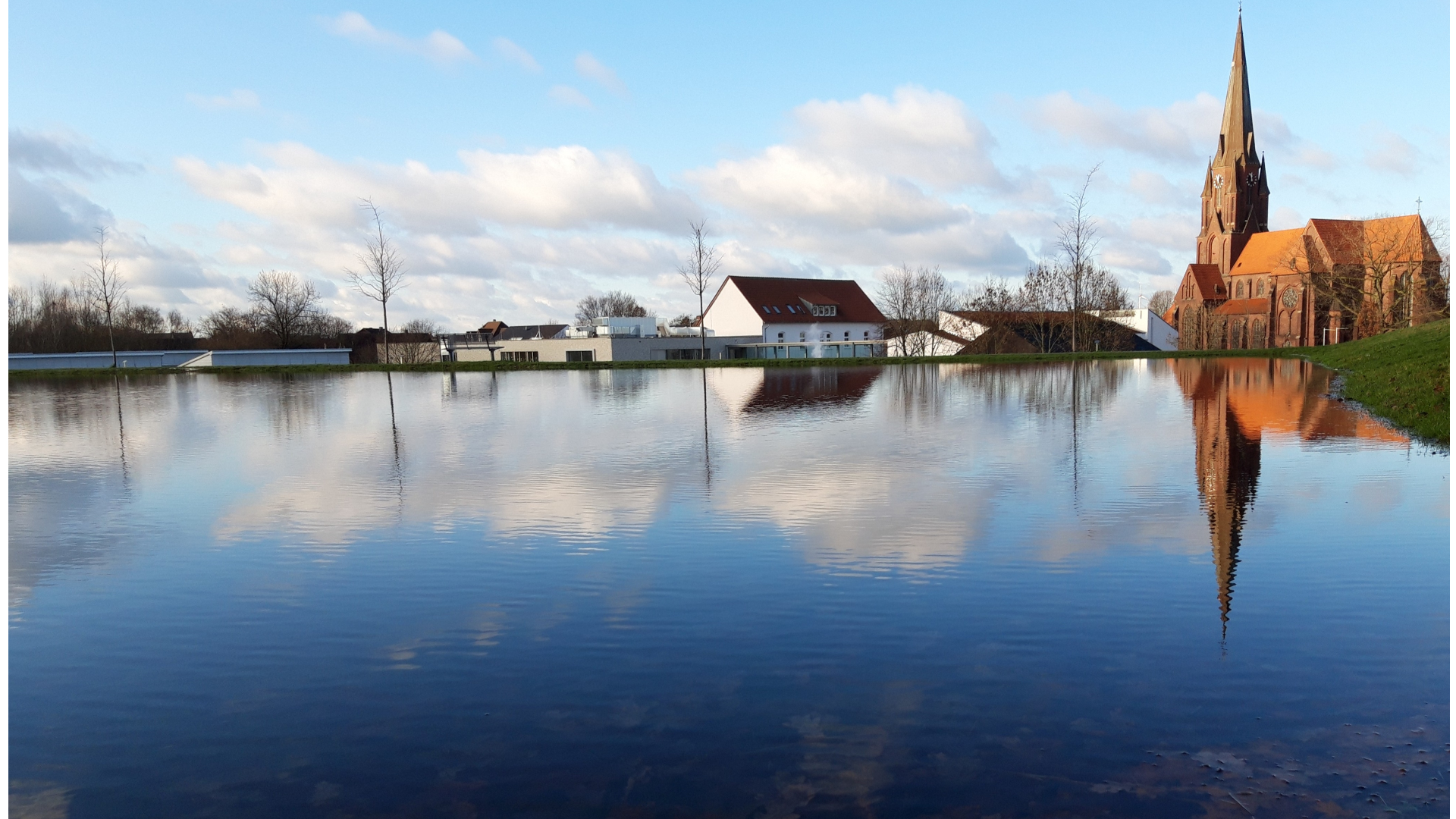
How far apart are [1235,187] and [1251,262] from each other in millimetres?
7635

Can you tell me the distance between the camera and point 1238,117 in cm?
9281

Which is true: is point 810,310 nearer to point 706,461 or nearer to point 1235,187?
point 1235,187

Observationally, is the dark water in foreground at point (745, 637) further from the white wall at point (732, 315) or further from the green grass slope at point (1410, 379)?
the white wall at point (732, 315)

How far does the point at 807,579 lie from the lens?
7.40 metres

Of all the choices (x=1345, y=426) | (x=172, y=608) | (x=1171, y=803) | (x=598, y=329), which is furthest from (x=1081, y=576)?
(x=598, y=329)

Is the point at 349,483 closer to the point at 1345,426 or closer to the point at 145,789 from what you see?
the point at 145,789

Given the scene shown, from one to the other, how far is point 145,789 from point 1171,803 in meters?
4.51

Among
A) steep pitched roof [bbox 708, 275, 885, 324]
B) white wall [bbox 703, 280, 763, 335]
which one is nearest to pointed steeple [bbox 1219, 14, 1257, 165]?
steep pitched roof [bbox 708, 275, 885, 324]

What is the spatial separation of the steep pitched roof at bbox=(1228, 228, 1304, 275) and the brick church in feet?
0.33

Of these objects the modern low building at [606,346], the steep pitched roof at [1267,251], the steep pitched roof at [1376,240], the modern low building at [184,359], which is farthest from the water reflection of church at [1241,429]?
the steep pitched roof at [1267,251]

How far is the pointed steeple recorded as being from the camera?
91.8m

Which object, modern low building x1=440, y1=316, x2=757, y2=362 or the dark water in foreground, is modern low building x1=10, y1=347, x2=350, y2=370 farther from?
the dark water in foreground

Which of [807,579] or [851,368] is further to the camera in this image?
[851,368]

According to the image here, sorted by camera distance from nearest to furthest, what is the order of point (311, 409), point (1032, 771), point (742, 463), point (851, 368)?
point (1032, 771)
point (742, 463)
point (311, 409)
point (851, 368)
